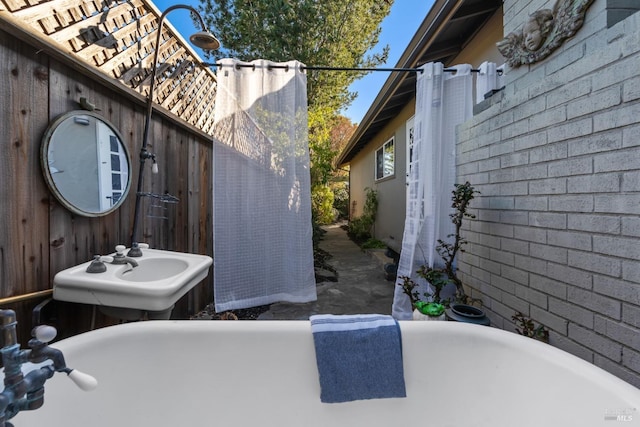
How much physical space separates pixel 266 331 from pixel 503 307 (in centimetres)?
153

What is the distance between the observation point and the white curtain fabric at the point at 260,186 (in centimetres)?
235

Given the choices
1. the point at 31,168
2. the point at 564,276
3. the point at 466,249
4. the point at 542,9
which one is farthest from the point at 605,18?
the point at 31,168

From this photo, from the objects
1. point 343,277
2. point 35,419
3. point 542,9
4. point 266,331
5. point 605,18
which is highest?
point 542,9

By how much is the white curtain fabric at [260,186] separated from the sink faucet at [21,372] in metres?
1.64

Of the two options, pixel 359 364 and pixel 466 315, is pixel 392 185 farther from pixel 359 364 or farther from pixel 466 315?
pixel 359 364

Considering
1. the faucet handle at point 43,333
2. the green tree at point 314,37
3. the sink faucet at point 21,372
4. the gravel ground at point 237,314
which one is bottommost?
the gravel ground at point 237,314

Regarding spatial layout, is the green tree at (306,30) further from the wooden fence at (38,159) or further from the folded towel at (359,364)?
the folded towel at (359,364)

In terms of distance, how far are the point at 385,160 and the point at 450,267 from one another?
163 inches

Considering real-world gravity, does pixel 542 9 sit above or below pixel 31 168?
above

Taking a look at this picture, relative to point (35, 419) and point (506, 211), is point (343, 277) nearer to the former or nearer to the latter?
point (506, 211)

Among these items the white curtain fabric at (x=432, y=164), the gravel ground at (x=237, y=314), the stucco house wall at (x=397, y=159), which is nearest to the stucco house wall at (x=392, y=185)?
the stucco house wall at (x=397, y=159)

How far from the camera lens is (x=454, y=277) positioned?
7.13 feet

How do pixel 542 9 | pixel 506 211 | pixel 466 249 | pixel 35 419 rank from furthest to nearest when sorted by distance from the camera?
pixel 466 249
pixel 506 211
pixel 542 9
pixel 35 419

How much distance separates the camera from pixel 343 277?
393 centimetres
